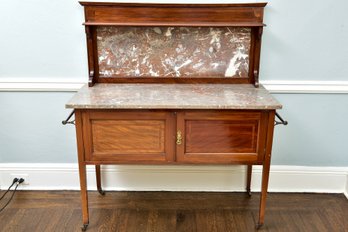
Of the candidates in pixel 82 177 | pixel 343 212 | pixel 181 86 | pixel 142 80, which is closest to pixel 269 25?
pixel 181 86

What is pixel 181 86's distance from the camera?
81.8 inches

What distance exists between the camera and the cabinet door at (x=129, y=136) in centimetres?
175

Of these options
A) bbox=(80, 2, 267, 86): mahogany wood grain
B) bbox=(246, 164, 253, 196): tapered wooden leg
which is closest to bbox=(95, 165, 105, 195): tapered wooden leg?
bbox=(80, 2, 267, 86): mahogany wood grain

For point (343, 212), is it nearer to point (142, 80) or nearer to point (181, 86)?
point (181, 86)

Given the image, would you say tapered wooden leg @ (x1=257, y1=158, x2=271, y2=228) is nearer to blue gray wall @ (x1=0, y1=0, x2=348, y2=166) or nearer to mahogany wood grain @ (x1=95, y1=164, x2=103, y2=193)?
blue gray wall @ (x1=0, y1=0, x2=348, y2=166)

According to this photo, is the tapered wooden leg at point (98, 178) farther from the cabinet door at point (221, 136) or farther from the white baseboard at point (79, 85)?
the cabinet door at point (221, 136)

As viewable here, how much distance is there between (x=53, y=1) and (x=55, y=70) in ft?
1.39

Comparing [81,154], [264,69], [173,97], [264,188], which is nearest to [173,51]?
[173,97]

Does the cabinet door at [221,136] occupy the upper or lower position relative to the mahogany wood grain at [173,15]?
lower

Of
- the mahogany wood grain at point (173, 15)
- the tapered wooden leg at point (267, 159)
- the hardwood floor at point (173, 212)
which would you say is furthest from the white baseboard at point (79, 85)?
the hardwood floor at point (173, 212)

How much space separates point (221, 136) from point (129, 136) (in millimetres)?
494

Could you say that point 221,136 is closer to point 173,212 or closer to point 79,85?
point 173,212

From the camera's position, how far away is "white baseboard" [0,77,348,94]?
218 cm

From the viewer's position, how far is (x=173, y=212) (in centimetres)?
218
